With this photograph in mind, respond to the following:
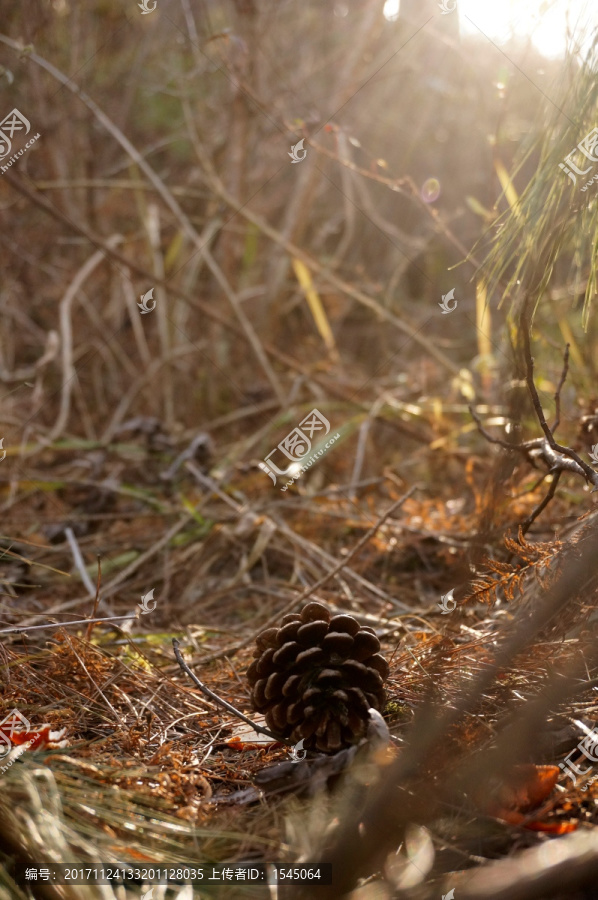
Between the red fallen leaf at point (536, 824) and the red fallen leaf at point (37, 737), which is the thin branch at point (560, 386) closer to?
the red fallen leaf at point (536, 824)

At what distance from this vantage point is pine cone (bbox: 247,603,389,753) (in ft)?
3.23

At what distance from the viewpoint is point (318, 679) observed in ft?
3.35

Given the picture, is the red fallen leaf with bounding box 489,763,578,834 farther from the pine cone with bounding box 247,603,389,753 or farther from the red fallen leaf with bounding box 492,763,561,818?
the pine cone with bounding box 247,603,389,753

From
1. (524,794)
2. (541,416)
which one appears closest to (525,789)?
(524,794)

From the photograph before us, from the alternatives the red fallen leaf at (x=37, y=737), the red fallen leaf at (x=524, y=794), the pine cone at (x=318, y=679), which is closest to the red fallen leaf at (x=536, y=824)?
the red fallen leaf at (x=524, y=794)

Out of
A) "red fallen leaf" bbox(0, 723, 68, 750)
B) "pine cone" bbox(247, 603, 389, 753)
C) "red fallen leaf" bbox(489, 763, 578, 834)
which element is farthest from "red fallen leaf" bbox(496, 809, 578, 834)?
"red fallen leaf" bbox(0, 723, 68, 750)

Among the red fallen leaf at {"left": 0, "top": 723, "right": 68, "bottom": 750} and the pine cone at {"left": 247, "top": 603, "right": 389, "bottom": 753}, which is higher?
the pine cone at {"left": 247, "top": 603, "right": 389, "bottom": 753}

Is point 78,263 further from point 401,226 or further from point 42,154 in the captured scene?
point 401,226

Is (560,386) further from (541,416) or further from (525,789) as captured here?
(525,789)

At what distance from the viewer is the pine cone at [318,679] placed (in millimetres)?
985

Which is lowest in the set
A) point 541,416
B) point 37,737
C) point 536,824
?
point 37,737

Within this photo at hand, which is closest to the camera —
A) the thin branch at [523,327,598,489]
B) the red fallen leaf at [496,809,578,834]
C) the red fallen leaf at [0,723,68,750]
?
the red fallen leaf at [496,809,578,834]

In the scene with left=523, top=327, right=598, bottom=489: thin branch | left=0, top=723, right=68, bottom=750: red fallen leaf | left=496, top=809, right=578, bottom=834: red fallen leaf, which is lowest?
left=0, top=723, right=68, bottom=750: red fallen leaf

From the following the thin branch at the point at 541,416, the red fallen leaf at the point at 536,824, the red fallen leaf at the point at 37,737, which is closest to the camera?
the red fallen leaf at the point at 536,824
